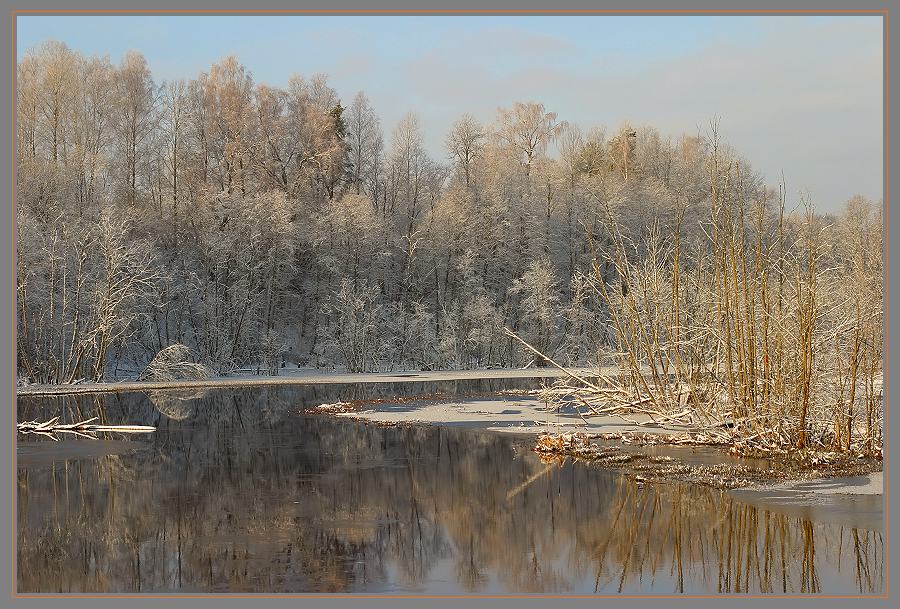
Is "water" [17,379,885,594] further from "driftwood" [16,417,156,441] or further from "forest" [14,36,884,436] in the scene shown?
"forest" [14,36,884,436]

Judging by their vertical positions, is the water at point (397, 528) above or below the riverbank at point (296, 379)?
below

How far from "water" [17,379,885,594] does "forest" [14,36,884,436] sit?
21.2 m

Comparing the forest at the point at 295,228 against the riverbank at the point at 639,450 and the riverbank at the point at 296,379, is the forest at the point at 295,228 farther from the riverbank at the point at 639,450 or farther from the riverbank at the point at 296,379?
the riverbank at the point at 639,450

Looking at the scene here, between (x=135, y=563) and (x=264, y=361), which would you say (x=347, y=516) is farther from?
(x=264, y=361)

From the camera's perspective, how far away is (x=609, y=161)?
64.6 metres

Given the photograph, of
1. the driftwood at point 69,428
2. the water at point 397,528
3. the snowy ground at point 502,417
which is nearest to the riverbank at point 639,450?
the snowy ground at point 502,417

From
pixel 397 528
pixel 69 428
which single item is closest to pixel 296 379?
pixel 397 528

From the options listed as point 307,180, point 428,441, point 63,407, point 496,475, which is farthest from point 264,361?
point 496,475

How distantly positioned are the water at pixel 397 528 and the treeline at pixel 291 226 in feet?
70.1

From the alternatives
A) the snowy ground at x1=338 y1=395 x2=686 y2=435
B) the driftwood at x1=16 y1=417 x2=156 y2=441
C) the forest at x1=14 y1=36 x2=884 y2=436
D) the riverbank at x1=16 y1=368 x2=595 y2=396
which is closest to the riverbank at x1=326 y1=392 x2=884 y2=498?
the snowy ground at x1=338 y1=395 x2=686 y2=435

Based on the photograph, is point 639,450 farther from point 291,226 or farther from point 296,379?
point 291,226

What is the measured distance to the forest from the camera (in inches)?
1594

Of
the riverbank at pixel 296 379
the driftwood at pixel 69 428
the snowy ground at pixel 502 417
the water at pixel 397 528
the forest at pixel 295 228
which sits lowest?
the water at pixel 397 528

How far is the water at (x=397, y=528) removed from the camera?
991 centimetres
